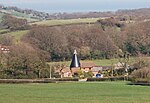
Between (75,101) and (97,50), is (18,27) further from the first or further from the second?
(75,101)

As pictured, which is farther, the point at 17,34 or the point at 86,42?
the point at 17,34

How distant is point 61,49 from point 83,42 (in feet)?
24.8

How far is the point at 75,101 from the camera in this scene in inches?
1017

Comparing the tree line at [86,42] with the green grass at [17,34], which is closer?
the tree line at [86,42]

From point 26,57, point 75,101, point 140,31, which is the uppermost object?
point 140,31

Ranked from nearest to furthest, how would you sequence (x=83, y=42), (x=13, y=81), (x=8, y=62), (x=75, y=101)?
1. (x=75, y=101)
2. (x=13, y=81)
3. (x=8, y=62)
4. (x=83, y=42)

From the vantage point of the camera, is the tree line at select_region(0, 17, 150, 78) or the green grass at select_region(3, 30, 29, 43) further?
the green grass at select_region(3, 30, 29, 43)

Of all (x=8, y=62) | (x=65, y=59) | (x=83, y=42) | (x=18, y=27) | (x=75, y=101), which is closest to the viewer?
(x=75, y=101)

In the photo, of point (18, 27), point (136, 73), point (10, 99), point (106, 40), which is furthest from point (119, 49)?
point (10, 99)

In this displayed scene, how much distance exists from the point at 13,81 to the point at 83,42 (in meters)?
38.9

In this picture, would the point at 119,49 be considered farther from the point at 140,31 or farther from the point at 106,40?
the point at 140,31

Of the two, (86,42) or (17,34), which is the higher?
(17,34)

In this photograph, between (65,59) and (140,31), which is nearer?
(65,59)

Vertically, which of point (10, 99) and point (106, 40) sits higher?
point (106, 40)
